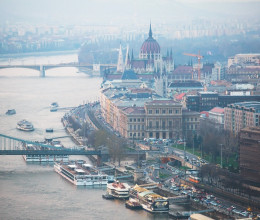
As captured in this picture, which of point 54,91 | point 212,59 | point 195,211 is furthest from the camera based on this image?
point 212,59

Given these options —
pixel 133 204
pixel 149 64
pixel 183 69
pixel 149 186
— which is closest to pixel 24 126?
pixel 149 186

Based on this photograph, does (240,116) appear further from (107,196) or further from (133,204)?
(133,204)

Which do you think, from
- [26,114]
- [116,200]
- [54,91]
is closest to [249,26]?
[54,91]

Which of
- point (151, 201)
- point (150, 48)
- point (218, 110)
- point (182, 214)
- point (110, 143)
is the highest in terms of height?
point (150, 48)

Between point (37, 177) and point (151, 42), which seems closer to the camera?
point (37, 177)

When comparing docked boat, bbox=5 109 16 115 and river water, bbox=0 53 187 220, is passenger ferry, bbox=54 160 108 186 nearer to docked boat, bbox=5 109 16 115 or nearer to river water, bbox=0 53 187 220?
river water, bbox=0 53 187 220

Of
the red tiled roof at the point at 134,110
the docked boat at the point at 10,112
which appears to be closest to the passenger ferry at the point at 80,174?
the red tiled roof at the point at 134,110

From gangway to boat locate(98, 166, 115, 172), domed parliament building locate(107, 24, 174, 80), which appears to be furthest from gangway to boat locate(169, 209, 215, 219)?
domed parliament building locate(107, 24, 174, 80)

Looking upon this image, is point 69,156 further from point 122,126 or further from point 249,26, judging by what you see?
point 249,26
